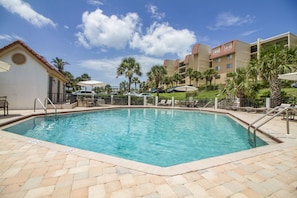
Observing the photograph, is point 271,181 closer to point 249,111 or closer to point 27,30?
point 249,111

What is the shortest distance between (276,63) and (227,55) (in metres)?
30.3

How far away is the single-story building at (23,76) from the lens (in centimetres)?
1230

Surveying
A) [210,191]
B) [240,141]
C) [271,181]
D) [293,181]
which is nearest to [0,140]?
[210,191]

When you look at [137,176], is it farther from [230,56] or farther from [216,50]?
[216,50]

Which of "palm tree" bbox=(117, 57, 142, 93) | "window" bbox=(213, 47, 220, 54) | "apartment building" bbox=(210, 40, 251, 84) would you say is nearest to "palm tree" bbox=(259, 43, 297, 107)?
"palm tree" bbox=(117, 57, 142, 93)

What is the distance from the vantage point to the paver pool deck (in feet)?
7.66

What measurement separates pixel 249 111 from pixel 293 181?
14.1 metres

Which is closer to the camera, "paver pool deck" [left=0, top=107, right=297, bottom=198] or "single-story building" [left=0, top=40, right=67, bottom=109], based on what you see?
"paver pool deck" [left=0, top=107, right=297, bottom=198]

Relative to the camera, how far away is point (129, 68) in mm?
25125

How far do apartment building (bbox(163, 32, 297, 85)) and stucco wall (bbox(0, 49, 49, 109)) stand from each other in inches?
1444

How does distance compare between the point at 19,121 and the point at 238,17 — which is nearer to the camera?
the point at 19,121

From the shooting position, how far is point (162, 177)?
2.77m

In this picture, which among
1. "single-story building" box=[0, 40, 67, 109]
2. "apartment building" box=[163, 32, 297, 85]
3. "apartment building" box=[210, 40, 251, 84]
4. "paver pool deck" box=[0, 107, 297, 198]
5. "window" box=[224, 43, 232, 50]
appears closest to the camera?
"paver pool deck" box=[0, 107, 297, 198]

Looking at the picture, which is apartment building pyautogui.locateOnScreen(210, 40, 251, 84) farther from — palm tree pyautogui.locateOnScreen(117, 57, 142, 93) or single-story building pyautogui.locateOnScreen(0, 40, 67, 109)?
single-story building pyautogui.locateOnScreen(0, 40, 67, 109)
